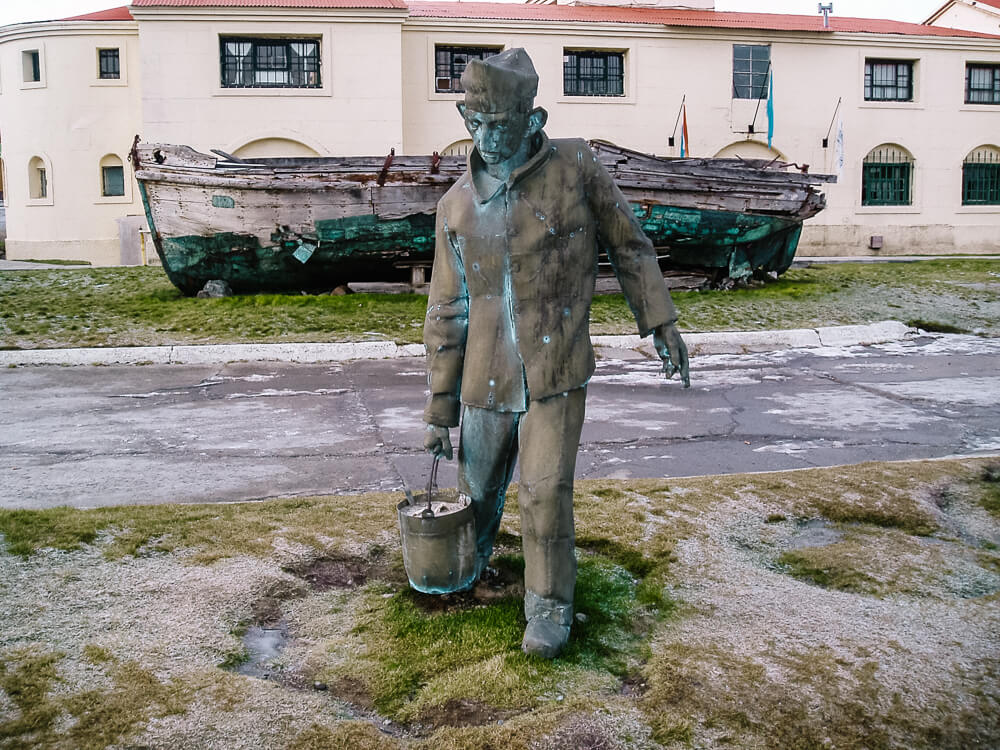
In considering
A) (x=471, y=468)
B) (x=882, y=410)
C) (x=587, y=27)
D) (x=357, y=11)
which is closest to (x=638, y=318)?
(x=471, y=468)

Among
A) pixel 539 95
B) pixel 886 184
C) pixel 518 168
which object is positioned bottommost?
pixel 518 168

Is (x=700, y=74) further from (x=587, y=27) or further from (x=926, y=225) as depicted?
(x=926, y=225)

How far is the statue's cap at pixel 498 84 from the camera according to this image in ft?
9.59

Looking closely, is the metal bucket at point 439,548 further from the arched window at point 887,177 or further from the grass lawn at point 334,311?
the arched window at point 887,177

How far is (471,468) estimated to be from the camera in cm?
350

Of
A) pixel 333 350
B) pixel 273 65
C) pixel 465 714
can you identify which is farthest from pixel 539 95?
pixel 465 714

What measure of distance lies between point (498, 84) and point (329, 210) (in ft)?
32.4

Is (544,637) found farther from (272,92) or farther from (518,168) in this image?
(272,92)

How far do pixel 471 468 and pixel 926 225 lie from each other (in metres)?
27.3

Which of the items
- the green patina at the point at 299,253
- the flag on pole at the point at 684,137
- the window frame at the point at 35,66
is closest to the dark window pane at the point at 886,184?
the flag on pole at the point at 684,137

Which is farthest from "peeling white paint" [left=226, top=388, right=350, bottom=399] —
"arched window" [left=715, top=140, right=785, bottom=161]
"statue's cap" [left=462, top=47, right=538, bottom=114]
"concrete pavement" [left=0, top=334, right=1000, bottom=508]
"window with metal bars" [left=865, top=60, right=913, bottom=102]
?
"window with metal bars" [left=865, top=60, right=913, bottom=102]

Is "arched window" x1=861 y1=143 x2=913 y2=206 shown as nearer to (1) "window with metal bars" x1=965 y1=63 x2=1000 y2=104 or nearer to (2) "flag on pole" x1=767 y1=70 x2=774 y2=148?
(1) "window with metal bars" x1=965 y1=63 x2=1000 y2=104

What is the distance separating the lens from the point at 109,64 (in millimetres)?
26078

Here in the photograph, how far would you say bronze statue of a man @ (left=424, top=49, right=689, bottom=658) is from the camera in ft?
Answer: 10.2
